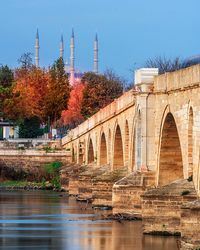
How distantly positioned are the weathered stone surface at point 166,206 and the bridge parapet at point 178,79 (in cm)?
347

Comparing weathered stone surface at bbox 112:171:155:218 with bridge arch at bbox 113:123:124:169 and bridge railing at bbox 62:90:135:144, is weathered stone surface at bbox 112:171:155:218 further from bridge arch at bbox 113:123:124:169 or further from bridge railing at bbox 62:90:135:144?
bridge arch at bbox 113:123:124:169

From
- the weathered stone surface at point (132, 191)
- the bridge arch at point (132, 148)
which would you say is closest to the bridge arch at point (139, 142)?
the weathered stone surface at point (132, 191)

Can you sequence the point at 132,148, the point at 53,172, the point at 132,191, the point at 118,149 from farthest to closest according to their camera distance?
the point at 53,172, the point at 118,149, the point at 132,148, the point at 132,191

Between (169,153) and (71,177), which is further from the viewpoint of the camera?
(71,177)

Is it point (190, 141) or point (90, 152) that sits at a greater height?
point (90, 152)

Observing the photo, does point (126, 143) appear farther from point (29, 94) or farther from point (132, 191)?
point (29, 94)

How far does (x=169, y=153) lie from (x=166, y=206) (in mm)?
6120

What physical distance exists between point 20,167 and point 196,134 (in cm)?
5798

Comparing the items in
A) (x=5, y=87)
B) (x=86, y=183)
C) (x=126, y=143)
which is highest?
(x=5, y=87)

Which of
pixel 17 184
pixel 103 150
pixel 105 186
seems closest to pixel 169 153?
pixel 105 186

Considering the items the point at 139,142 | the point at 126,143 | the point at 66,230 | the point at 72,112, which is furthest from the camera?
the point at 72,112

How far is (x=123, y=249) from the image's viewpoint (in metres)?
37.7

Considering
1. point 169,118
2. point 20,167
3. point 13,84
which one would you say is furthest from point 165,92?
point 13,84

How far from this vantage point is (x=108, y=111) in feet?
221
